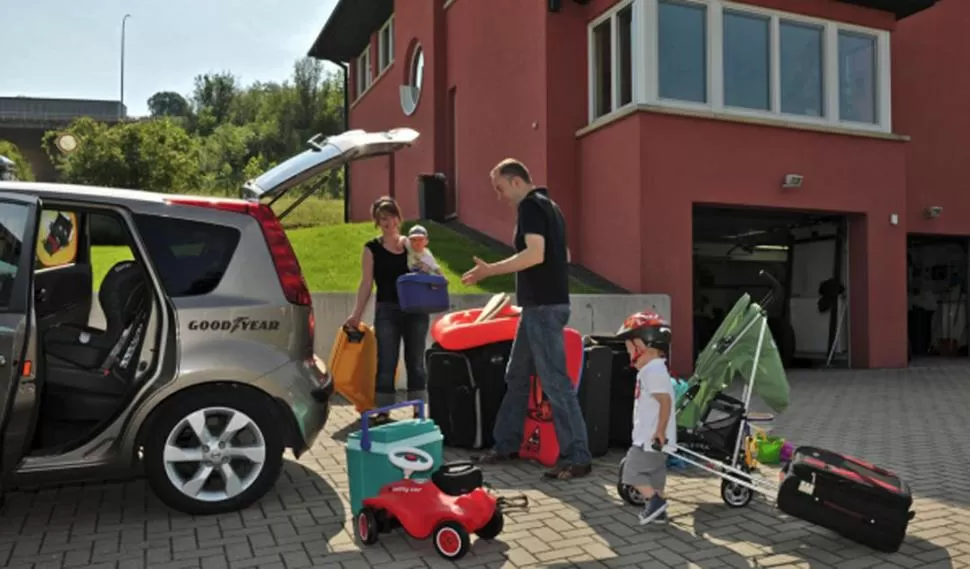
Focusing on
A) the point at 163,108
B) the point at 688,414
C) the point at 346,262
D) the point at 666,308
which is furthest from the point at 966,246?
the point at 163,108

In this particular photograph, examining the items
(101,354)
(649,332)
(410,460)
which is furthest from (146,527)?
(649,332)

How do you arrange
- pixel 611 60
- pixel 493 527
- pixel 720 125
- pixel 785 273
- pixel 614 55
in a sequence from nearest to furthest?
pixel 493 527 < pixel 720 125 < pixel 614 55 < pixel 611 60 < pixel 785 273

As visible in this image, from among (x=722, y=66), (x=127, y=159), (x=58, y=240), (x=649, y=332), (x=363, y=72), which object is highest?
(x=363, y=72)

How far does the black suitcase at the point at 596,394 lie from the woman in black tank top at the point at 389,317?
138 cm

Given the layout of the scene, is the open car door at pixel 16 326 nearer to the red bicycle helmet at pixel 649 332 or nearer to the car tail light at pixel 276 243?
the car tail light at pixel 276 243

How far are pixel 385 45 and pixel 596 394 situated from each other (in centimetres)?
1814

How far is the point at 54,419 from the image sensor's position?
4.20 metres

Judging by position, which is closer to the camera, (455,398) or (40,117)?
(455,398)

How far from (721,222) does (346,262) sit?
720 centimetres

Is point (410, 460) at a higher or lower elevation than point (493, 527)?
higher

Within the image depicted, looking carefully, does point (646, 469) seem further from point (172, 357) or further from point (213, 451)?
point (172, 357)

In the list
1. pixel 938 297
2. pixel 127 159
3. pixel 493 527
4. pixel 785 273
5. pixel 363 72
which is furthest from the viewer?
pixel 127 159

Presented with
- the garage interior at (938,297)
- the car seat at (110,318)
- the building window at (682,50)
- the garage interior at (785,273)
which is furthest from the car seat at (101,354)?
the garage interior at (938,297)

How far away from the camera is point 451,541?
358cm
